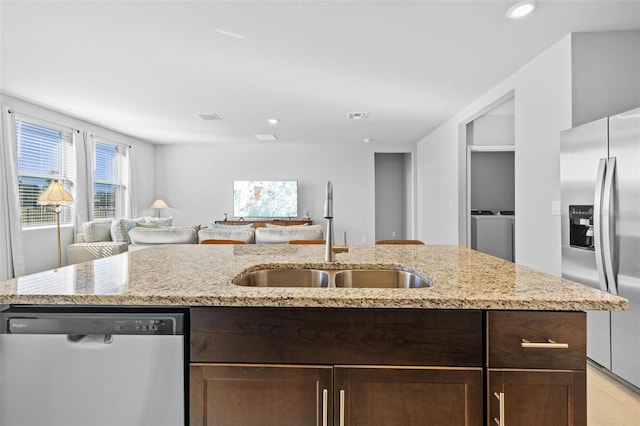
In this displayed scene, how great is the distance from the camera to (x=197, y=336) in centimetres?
101

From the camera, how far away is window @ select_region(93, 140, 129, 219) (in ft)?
20.5

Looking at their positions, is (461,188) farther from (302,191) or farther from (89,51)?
(89,51)

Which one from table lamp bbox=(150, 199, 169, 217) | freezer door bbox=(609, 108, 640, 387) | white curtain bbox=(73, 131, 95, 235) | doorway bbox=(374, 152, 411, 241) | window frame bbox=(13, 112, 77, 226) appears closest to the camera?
freezer door bbox=(609, 108, 640, 387)

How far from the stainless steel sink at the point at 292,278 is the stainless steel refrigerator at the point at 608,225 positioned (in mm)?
1843

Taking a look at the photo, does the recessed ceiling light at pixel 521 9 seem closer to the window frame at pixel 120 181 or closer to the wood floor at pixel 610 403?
the wood floor at pixel 610 403

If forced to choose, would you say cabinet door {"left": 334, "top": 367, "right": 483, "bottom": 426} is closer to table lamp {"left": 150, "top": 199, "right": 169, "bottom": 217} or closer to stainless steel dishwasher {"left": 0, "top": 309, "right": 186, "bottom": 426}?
stainless steel dishwasher {"left": 0, "top": 309, "right": 186, "bottom": 426}

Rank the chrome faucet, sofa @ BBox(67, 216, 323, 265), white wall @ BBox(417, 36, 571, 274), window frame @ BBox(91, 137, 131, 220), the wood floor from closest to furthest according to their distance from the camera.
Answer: the chrome faucet < the wood floor < white wall @ BBox(417, 36, 571, 274) < sofa @ BBox(67, 216, 323, 265) < window frame @ BBox(91, 137, 131, 220)

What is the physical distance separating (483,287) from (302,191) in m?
6.99

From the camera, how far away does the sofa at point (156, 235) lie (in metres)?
4.05

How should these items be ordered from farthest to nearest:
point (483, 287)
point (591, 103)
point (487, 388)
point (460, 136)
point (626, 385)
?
point (460, 136), point (591, 103), point (626, 385), point (483, 287), point (487, 388)

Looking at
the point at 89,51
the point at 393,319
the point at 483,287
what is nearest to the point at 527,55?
the point at 483,287

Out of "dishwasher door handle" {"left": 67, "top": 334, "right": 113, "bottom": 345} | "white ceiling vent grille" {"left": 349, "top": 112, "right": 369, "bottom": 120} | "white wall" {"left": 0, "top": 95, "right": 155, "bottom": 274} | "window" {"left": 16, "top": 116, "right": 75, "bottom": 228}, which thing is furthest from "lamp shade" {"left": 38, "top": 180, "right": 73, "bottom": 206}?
"dishwasher door handle" {"left": 67, "top": 334, "right": 113, "bottom": 345}

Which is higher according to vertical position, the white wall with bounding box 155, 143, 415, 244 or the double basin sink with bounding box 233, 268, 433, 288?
the white wall with bounding box 155, 143, 415, 244

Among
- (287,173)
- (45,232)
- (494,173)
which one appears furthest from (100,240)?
(494,173)
